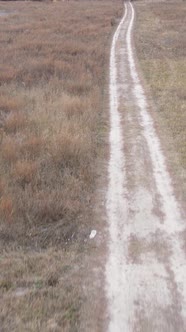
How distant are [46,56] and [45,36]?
26.6 ft

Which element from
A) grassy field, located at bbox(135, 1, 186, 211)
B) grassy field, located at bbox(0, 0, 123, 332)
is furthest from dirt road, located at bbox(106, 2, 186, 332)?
grassy field, located at bbox(0, 0, 123, 332)

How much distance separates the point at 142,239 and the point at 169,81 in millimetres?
10426

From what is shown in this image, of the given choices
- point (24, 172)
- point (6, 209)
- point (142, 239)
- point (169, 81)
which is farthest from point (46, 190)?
point (169, 81)

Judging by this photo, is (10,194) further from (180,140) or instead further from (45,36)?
(45,36)

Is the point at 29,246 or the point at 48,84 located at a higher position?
the point at 29,246

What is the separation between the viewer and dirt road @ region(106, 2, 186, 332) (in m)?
4.30

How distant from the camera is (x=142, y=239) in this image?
5590mm

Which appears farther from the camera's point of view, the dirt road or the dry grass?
the dry grass

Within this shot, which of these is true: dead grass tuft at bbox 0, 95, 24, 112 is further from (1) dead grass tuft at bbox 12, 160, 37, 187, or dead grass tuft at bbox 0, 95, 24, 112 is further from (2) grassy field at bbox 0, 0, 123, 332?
(1) dead grass tuft at bbox 12, 160, 37, 187

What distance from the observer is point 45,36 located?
26672 millimetres

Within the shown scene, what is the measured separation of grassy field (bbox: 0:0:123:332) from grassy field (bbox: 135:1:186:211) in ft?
5.11

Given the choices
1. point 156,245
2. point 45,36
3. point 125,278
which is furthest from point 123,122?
point 45,36

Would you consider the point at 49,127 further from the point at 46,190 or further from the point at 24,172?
the point at 46,190

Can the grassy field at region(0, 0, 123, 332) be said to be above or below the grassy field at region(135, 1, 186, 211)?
above
